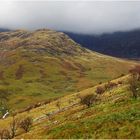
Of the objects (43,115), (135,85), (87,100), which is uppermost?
(135,85)

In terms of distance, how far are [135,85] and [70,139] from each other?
66090mm

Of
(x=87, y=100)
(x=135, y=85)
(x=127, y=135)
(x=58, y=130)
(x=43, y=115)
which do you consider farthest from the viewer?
(x=43, y=115)

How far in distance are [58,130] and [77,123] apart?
332 cm

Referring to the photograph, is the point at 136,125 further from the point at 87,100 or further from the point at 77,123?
the point at 87,100

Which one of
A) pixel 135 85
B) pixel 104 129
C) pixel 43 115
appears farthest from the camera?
pixel 43 115

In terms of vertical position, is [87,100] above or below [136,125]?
below

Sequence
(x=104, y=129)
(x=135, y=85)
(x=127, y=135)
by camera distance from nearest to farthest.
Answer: (x=127, y=135) → (x=104, y=129) → (x=135, y=85)

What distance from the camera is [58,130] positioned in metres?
61.2

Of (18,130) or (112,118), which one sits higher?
(112,118)

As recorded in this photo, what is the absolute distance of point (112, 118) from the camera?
5875 centimetres

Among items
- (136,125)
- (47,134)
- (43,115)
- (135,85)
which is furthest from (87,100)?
(136,125)

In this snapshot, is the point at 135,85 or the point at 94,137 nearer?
the point at 94,137

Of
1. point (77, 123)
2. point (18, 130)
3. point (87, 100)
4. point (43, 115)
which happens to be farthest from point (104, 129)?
point (43, 115)

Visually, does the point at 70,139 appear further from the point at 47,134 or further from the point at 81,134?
the point at 47,134
